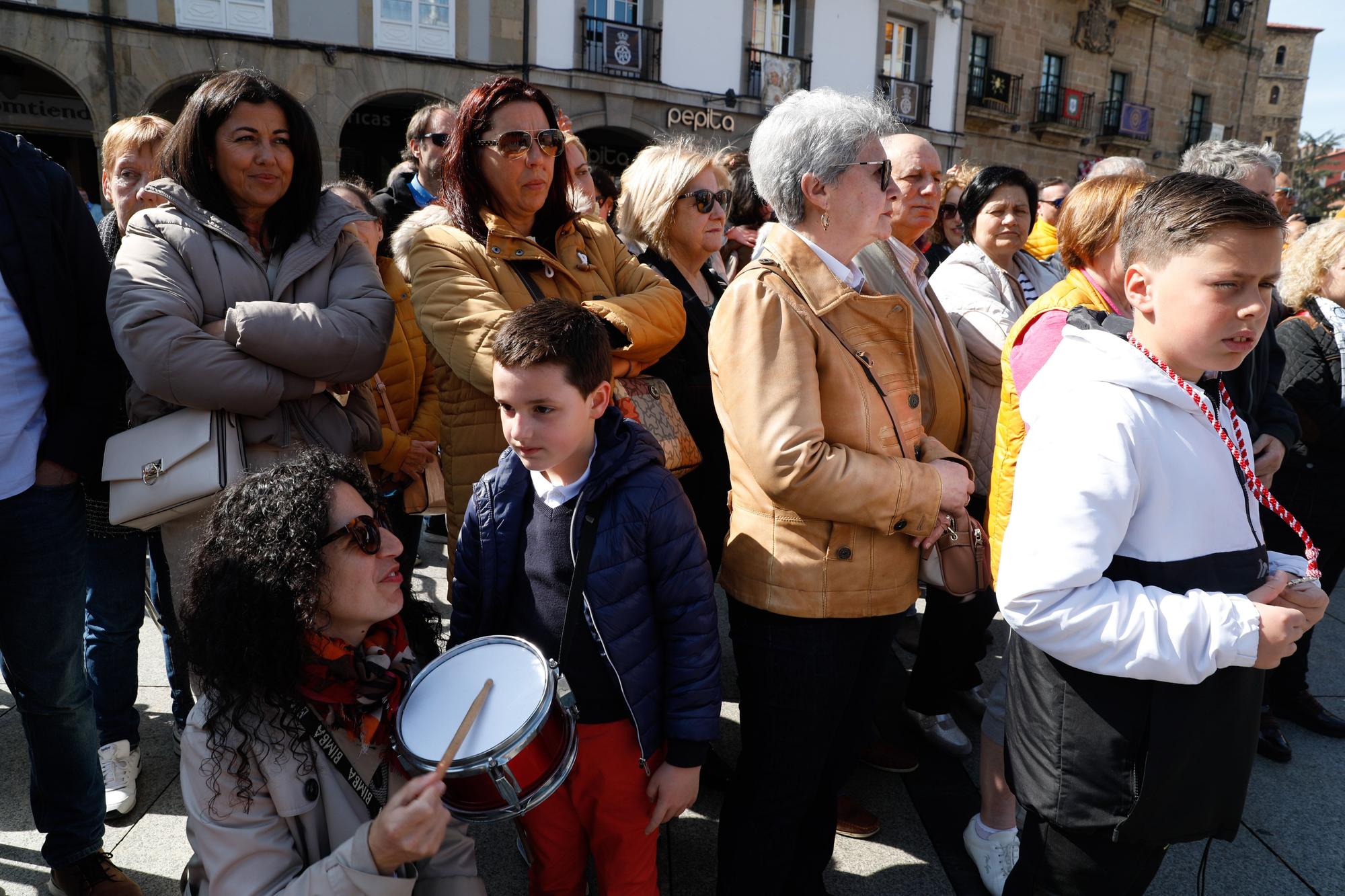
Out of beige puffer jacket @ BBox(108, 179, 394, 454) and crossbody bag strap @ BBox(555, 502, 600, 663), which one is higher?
beige puffer jacket @ BBox(108, 179, 394, 454)

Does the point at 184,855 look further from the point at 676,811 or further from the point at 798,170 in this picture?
the point at 798,170

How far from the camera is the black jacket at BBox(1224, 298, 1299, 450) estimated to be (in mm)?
2525

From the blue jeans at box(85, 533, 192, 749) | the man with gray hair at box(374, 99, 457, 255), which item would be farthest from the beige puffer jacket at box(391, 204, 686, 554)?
the man with gray hair at box(374, 99, 457, 255)

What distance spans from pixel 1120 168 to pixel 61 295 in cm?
379

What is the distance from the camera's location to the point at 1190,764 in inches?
59.6

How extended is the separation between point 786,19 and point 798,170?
18304mm

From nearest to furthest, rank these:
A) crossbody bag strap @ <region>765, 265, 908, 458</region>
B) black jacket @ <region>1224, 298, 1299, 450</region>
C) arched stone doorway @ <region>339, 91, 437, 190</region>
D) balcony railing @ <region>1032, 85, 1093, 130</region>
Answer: crossbody bag strap @ <region>765, 265, 908, 458</region>, black jacket @ <region>1224, 298, 1299, 450</region>, arched stone doorway @ <region>339, 91, 437, 190</region>, balcony railing @ <region>1032, 85, 1093, 130</region>

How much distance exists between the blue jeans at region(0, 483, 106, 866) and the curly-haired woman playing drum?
0.78 meters

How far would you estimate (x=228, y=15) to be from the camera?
12.7 meters

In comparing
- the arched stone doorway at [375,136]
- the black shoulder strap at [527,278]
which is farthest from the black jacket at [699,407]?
the arched stone doorway at [375,136]

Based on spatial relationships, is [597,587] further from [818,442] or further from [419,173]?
[419,173]

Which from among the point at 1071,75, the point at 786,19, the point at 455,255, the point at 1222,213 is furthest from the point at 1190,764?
the point at 1071,75

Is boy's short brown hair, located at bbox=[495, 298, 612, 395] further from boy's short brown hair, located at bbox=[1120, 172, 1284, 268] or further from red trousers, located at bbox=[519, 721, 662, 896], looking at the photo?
boy's short brown hair, located at bbox=[1120, 172, 1284, 268]

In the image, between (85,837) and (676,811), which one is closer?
(676,811)
